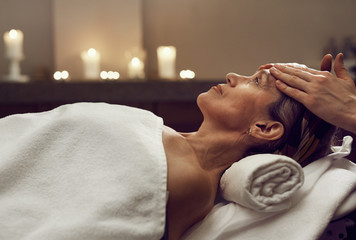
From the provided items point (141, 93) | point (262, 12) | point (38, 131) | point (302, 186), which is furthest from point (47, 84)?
point (262, 12)

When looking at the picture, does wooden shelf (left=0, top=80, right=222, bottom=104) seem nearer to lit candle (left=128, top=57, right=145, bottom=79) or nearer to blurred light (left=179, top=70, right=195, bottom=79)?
lit candle (left=128, top=57, right=145, bottom=79)

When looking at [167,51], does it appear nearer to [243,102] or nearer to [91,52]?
[91,52]

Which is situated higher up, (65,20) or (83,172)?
(65,20)

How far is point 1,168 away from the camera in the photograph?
3.19 ft

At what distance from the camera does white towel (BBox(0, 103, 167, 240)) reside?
868 millimetres

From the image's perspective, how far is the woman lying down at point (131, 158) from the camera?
34.8 inches

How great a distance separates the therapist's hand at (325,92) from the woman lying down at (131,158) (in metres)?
0.05

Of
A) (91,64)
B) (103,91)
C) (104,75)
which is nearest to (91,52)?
(91,64)

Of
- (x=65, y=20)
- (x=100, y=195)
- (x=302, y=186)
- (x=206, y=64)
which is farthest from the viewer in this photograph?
(x=206, y=64)

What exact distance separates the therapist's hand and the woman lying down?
46 millimetres

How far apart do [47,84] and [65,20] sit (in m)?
1.66

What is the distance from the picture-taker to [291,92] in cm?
111

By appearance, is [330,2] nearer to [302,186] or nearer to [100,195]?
[302,186]

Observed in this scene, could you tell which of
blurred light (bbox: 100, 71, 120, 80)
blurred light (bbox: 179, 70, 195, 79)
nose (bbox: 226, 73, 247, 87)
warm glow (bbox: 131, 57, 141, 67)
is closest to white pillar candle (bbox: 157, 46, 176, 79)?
warm glow (bbox: 131, 57, 141, 67)
